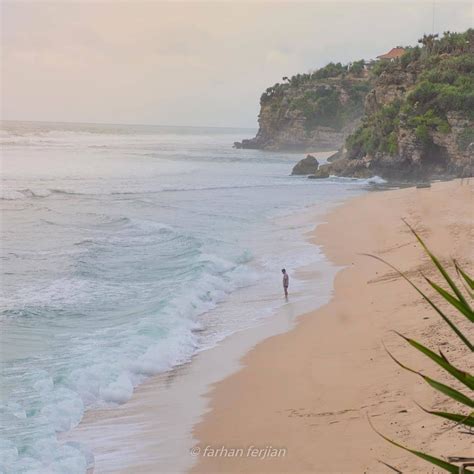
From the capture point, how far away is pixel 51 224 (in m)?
28.3

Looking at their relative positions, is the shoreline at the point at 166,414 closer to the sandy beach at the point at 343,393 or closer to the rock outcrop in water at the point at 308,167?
the sandy beach at the point at 343,393

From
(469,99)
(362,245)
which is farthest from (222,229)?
(469,99)

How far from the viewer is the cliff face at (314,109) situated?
99.6m

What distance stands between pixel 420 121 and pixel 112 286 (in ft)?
102

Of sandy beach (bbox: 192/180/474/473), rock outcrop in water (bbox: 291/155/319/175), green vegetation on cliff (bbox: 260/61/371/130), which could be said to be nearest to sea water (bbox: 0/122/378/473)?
sandy beach (bbox: 192/180/474/473)

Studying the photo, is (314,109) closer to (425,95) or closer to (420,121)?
(425,95)

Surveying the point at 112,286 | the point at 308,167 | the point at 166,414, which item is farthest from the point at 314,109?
the point at 166,414

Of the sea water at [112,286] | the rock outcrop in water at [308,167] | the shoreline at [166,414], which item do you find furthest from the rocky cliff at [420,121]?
the shoreline at [166,414]

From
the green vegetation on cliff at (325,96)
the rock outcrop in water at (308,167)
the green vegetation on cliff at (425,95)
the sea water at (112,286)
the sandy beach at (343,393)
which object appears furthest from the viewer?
the green vegetation on cliff at (325,96)

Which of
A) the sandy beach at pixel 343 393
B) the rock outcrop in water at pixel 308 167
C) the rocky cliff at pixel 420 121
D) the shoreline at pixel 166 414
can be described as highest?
the rocky cliff at pixel 420 121

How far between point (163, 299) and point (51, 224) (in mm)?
14782

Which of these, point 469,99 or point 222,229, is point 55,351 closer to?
point 222,229

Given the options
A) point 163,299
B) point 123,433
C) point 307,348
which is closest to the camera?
point 123,433

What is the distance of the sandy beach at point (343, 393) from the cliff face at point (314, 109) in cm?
8587
